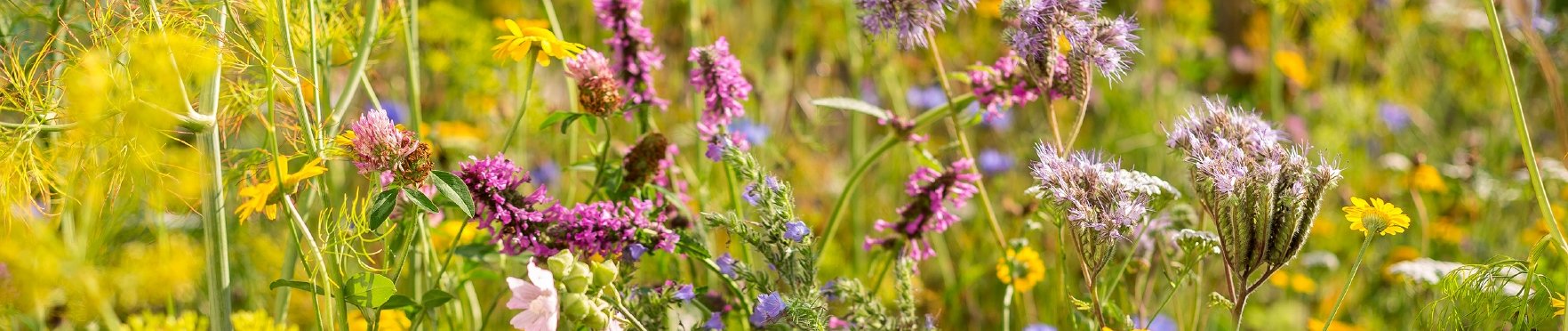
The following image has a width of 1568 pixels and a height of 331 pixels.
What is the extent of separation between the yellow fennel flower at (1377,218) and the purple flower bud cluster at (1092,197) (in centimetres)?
20

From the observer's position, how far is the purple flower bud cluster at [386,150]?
936 millimetres

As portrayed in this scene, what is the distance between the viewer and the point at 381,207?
0.94m

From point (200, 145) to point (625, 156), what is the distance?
1.37 feet

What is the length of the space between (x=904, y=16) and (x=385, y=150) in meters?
0.52

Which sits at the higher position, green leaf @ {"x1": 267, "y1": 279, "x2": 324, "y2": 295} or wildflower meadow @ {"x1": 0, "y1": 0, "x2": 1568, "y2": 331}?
wildflower meadow @ {"x1": 0, "y1": 0, "x2": 1568, "y2": 331}

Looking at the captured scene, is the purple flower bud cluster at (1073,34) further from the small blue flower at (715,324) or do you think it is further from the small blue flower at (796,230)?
the small blue flower at (715,324)

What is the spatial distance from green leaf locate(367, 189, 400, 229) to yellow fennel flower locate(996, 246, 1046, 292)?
0.76 meters

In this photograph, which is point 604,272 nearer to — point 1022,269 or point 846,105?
point 846,105

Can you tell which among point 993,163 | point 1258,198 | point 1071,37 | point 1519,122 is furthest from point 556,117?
point 993,163

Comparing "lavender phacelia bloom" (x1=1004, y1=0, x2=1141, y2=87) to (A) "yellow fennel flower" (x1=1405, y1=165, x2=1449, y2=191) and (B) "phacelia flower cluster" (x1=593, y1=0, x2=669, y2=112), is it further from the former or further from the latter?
(A) "yellow fennel flower" (x1=1405, y1=165, x2=1449, y2=191)

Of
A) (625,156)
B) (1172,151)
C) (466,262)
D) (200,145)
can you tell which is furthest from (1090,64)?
(200,145)

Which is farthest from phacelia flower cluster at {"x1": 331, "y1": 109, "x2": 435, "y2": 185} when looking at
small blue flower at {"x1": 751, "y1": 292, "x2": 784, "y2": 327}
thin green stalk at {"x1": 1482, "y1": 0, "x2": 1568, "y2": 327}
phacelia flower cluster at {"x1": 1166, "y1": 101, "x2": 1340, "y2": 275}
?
thin green stalk at {"x1": 1482, "y1": 0, "x2": 1568, "y2": 327}

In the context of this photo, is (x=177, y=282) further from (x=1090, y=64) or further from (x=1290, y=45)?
(x=1290, y=45)

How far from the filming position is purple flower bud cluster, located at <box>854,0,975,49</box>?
3.82 ft
